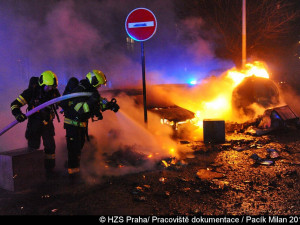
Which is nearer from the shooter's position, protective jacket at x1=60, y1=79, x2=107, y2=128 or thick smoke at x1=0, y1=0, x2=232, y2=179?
protective jacket at x1=60, y1=79, x2=107, y2=128

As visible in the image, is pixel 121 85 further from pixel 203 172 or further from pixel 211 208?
pixel 211 208

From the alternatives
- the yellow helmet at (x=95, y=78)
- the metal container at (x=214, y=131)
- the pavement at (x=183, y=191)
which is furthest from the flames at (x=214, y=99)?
the yellow helmet at (x=95, y=78)

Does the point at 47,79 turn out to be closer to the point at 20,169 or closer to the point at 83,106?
the point at 83,106

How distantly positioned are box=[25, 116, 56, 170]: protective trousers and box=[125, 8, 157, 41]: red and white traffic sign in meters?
2.23

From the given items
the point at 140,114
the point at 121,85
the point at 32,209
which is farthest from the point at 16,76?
the point at 32,209

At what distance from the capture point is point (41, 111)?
4066 millimetres

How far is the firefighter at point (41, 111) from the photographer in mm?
3945

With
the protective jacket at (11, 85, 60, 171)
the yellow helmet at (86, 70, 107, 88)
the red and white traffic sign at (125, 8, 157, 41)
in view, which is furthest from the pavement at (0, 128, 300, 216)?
the red and white traffic sign at (125, 8, 157, 41)

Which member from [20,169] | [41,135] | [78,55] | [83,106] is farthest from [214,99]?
[20,169]

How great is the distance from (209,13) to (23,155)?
1337 cm

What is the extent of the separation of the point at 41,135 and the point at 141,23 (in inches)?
104

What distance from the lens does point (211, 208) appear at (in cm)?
295

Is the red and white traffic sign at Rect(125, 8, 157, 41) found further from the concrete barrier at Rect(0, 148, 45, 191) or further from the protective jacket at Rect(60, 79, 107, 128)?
the concrete barrier at Rect(0, 148, 45, 191)

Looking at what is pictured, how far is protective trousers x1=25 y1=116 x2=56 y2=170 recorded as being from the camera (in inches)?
160
